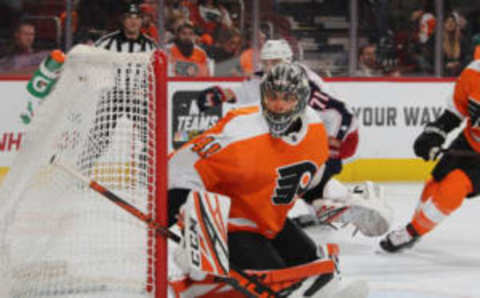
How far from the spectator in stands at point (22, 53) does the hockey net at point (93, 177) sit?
11.0 feet

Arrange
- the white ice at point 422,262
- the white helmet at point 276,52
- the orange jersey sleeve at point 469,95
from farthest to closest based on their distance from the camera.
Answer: the white helmet at point 276,52 < the orange jersey sleeve at point 469,95 < the white ice at point 422,262

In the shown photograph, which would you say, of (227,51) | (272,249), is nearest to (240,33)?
(227,51)

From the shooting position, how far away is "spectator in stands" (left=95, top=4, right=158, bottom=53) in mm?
4820

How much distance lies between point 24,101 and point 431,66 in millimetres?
2887

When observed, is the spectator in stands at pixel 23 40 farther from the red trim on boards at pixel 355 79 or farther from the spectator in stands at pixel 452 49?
the spectator in stands at pixel 452 49

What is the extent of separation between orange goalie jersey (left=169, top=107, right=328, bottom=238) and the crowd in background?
3.22m

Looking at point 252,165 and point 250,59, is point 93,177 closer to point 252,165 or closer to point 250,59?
point 252,165

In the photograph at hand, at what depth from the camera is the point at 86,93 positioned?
228 centimetres

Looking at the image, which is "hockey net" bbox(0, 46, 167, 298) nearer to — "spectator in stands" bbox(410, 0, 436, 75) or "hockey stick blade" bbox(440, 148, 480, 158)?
"hockey stick blade" bbox(440, 148, 480, 158)

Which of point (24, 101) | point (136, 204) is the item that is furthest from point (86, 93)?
point (24, 101)

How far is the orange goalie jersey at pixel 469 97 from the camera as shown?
11.6 feet

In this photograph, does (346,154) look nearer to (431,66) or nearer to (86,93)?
(86,93)

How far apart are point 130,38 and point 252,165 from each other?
2.59 metres

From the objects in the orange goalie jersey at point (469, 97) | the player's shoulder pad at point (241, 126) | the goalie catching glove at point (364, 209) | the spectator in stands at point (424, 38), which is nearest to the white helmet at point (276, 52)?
the goalie catching glove at point (364, 209)
